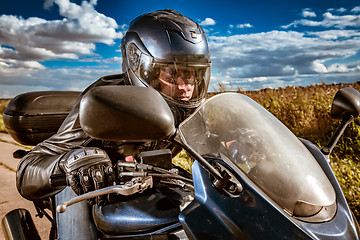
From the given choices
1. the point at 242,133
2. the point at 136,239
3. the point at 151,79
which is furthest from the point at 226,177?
the point at 151,79

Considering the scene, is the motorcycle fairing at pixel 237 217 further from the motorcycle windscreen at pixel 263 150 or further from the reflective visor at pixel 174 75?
the reflective visor at pixel 174 75

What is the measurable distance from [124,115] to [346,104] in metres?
1.20

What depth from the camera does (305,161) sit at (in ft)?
3.60

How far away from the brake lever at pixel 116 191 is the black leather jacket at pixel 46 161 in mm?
727

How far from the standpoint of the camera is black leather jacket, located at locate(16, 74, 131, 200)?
5.73 feet

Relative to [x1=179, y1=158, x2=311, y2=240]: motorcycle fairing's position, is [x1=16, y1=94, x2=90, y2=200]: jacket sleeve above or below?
below

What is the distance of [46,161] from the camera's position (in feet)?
5.83

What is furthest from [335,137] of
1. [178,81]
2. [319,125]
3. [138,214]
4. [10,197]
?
[10,197]

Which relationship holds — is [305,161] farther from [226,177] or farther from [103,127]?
[103,127]

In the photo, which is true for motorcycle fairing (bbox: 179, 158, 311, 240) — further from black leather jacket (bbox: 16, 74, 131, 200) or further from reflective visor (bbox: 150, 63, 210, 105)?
reflective visor (bbox: 150, 63, 210, 105)

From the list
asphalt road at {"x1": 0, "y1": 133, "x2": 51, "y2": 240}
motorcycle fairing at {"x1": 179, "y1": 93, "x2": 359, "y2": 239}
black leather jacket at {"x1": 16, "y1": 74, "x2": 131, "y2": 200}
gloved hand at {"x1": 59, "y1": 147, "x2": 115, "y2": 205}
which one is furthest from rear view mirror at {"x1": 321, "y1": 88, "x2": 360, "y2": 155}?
asphalt road at {"x1": 0, "y1": 133, "x2": 51, "y2": 240}

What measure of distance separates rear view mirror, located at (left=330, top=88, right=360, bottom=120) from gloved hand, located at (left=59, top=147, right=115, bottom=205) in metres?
1.18

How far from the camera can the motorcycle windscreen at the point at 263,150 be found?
0.97 meters

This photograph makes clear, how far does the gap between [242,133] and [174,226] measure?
456mm
